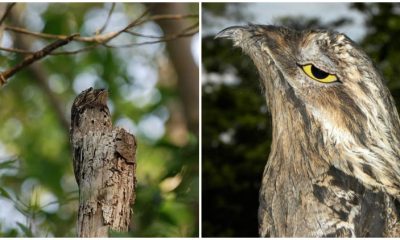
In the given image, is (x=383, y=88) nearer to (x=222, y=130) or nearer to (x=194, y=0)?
(x=222, y=130)

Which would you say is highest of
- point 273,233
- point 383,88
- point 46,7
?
point 46,7

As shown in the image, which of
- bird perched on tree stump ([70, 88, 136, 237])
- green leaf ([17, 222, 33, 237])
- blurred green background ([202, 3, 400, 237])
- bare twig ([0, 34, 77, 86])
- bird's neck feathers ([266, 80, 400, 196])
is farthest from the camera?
blurred green background ([202, 3, 400, 237])

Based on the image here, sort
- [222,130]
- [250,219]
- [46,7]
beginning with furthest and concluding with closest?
[46,7], [222,130], [250,219]

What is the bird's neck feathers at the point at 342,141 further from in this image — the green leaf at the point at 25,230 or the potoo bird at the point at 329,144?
the green leaf at the point at 25,230

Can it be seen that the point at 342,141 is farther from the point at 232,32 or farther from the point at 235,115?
the point at 235,115

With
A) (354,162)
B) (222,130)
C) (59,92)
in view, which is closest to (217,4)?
(222,130)

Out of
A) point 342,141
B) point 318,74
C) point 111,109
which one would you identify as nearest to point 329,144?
point 342,141

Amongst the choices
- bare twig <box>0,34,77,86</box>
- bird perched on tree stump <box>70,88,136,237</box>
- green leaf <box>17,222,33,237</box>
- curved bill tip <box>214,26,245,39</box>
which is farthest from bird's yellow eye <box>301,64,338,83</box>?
green leaf <box>17,222,33,237</box>

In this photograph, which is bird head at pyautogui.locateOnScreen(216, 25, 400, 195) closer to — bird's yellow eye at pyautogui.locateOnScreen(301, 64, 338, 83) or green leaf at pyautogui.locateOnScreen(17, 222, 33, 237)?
bird's yellow eye at pyautogui.locateOnScreen(301, 64, 338, 83)
